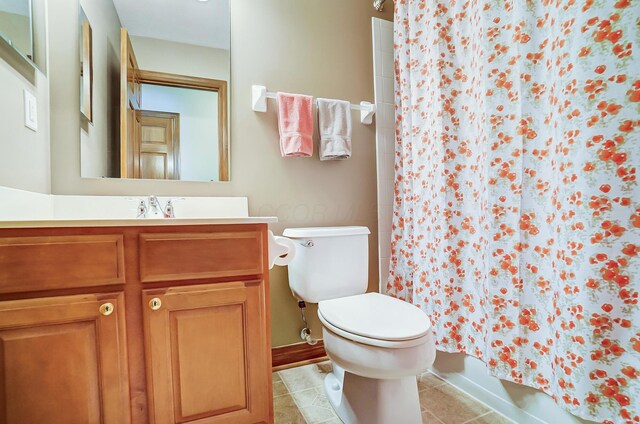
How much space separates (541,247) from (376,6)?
5.38 ft

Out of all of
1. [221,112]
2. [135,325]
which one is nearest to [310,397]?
[135,325]

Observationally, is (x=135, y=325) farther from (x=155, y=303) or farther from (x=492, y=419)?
(x=492, y=419)

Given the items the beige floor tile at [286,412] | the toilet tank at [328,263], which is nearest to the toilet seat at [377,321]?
the toilet tank at [328,263]

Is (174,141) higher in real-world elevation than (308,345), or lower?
higher

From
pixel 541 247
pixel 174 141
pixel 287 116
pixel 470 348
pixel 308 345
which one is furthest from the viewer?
pixel 308 345

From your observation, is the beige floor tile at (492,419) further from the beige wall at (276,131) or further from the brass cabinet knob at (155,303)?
the brass cabinet knob at (155,303)

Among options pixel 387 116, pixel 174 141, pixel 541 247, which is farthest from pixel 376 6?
pixel 541 247

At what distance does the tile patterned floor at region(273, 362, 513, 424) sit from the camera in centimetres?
119

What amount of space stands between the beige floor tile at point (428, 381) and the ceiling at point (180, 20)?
192cm

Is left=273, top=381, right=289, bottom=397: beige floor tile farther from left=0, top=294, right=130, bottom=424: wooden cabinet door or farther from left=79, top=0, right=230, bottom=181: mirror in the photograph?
left=79, top=0, right=230, bottom=181: mirror

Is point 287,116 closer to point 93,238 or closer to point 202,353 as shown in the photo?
point 93,238

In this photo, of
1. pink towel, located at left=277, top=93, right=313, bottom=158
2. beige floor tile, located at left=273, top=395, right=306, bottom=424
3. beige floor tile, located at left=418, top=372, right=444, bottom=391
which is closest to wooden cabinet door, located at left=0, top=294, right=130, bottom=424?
beige floor tile, located at left=273, top=395, right=306, bottom=424

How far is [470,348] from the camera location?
4.27ft

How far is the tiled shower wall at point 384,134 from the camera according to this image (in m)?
1.81
